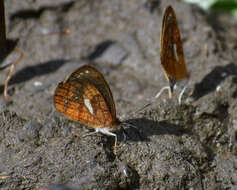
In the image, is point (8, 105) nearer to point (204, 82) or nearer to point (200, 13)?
point (204, 82)

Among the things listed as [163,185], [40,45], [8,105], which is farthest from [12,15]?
[163,185]

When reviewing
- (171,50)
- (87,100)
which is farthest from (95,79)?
(171,50)

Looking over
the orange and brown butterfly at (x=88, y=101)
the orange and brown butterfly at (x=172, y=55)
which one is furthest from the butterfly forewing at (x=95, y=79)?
the orange and brown butterfly at (x=172, y=55)

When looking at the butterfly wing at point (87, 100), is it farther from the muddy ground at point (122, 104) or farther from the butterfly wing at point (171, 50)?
the butterfly wing at point (171, 50)

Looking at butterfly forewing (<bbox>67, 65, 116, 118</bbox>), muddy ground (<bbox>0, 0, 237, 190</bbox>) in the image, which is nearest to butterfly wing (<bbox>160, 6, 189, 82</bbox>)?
muddy ground (<bbox>0, 0, 237, 190</bbox>)

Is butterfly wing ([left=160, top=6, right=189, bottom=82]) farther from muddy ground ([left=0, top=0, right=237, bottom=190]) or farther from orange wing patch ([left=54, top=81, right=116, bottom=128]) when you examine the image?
orange wing patch ([left=54, top=81, right=116, bottom=128])
